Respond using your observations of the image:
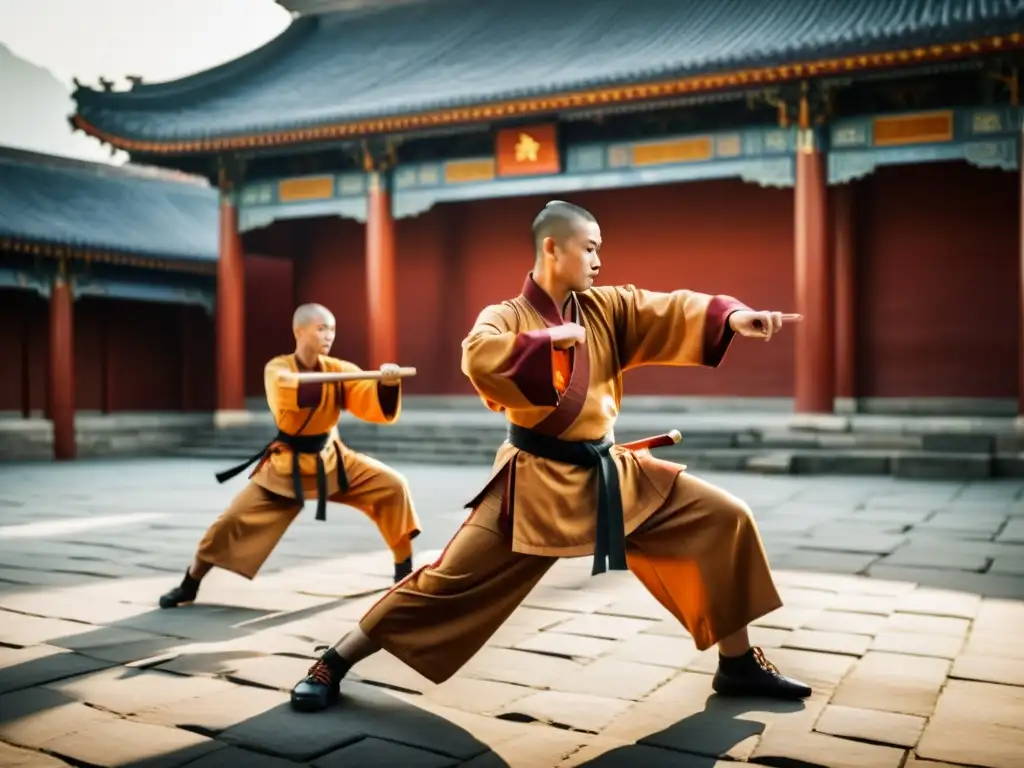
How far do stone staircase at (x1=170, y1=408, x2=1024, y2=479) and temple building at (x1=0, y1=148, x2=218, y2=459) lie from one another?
7.61ft

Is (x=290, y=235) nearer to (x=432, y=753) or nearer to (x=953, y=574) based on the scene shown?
(x=953, y=574)

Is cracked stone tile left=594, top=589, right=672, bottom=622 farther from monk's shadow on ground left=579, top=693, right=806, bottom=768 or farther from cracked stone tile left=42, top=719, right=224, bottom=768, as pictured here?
cracked stone tile left=42, top=719, right=224, bottom=768

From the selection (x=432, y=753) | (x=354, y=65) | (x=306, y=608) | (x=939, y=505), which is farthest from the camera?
(x=354, y=65)

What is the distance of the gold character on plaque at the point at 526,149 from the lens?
470 inches

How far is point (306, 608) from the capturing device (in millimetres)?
4105

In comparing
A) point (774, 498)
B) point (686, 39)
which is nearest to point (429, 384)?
point (686, 39)

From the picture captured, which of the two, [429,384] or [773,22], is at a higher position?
[773,22]

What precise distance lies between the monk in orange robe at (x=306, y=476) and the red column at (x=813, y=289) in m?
6.98

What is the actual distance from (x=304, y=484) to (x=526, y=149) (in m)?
8.40

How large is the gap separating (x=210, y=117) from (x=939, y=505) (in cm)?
1058

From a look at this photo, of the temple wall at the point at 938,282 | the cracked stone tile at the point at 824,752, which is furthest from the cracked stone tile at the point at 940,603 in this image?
the temple wall at the point at 938,282

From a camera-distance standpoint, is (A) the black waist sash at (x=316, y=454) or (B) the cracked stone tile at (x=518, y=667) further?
(A) the black waist sash at (x=316, y=454)

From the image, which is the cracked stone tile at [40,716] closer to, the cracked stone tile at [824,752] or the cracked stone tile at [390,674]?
the cracked stone tile at [390,674]

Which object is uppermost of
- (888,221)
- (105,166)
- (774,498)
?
(105,166)
